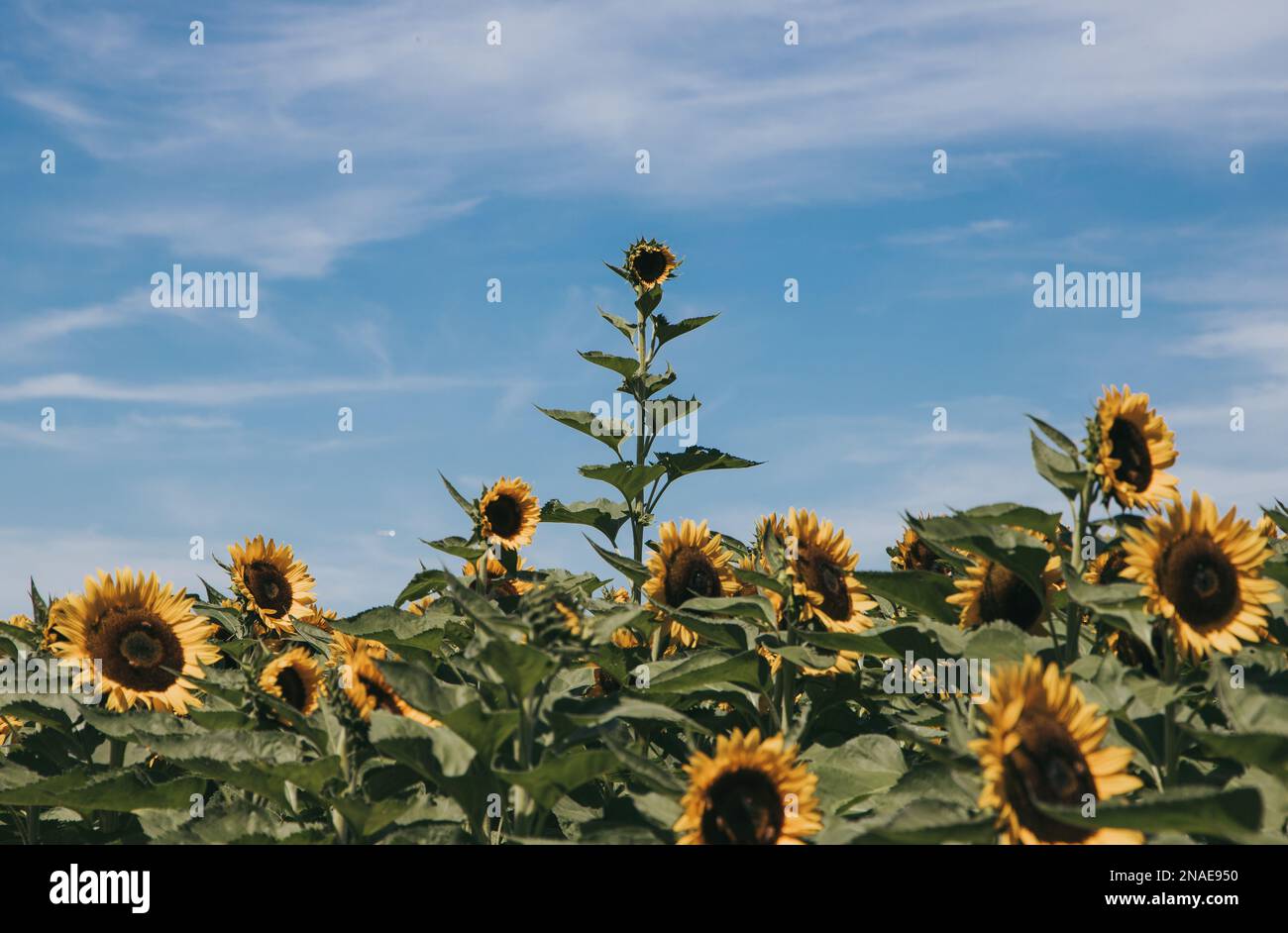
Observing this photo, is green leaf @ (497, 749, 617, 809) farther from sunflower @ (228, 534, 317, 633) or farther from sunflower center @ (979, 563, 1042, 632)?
sunflower @ (228, 534, 317, 633)

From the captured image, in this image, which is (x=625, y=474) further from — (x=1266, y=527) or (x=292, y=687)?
(x=1266, y=527)

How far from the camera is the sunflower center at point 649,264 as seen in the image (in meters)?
10.2

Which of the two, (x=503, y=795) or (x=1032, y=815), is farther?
(x=503, y=795)

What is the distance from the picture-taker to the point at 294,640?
25.7 feet

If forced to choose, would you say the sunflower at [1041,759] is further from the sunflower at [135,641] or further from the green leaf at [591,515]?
the green leaf at [591,515]

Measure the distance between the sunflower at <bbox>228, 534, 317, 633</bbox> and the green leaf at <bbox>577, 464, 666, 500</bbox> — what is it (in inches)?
93.6

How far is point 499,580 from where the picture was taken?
27.1 ft

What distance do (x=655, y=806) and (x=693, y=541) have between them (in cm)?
297

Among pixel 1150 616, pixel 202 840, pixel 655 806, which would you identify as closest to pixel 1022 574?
pixel 1150 616

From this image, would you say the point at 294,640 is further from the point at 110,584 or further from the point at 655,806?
the point at 655,806

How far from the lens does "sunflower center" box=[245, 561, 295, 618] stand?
8070mm

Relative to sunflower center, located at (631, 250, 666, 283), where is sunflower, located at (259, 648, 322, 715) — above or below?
below

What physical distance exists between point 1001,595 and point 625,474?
4134 mm

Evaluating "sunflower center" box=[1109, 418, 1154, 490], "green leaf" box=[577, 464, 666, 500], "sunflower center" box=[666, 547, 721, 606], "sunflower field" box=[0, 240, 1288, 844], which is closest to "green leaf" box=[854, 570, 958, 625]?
"sunflower field" box=[0, 240, 1288, 844]
